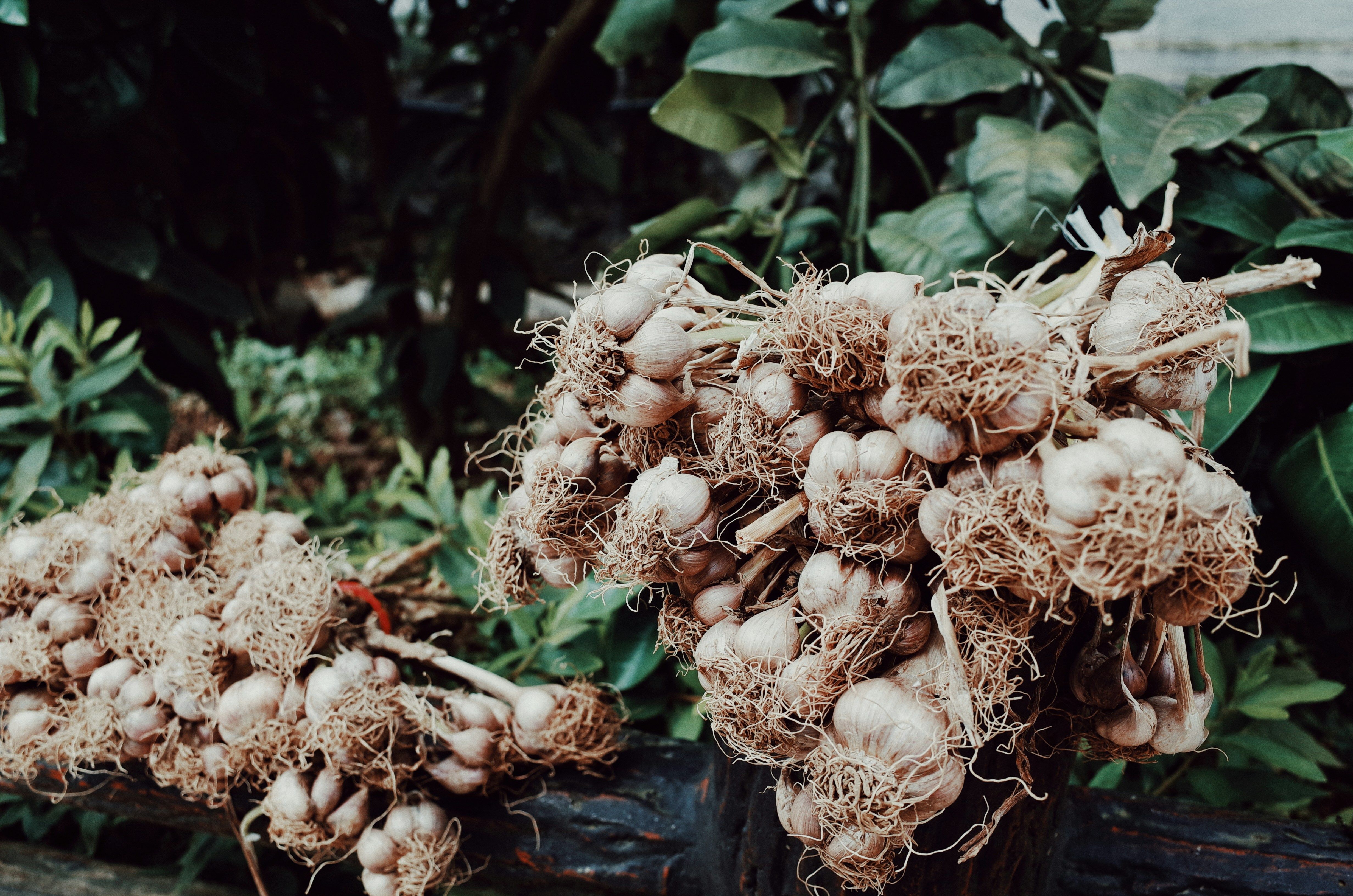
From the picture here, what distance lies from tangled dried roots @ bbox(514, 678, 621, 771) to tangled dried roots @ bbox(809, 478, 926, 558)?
1.20 ft

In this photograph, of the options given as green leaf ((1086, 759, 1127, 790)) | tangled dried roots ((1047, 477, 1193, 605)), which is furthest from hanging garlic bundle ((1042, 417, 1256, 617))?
green leaf ((1086, 759, 1127, 790))

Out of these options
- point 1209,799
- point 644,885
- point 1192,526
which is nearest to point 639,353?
point 1192,526

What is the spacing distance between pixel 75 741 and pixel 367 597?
29 centimetres

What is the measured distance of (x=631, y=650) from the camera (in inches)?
36.5

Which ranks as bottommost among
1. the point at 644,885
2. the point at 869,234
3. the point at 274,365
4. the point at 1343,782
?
the point at 274,365

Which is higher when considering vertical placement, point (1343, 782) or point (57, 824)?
point (57, 824)

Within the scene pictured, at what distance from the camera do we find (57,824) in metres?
1.22

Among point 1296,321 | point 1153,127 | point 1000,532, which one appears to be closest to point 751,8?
point 1153,127

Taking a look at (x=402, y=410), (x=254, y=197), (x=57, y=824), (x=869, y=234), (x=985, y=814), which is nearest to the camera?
(x=985, y=814)

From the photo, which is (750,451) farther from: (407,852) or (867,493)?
(407,852)

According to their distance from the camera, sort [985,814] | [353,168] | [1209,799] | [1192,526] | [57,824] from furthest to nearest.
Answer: [353,168] → [57,824] → [1209,799] → [985,814] → [1192,526]

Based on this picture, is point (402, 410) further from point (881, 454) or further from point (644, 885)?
point (881, 454)

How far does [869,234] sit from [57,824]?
56.8 inches

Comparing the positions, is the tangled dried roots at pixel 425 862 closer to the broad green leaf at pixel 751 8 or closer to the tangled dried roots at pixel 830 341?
the tangled dried roots at pixel 830 341
